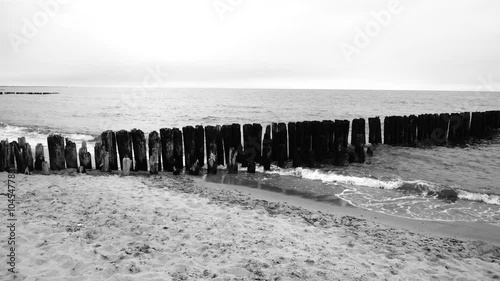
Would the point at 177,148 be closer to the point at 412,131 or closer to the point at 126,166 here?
the point at 126,166

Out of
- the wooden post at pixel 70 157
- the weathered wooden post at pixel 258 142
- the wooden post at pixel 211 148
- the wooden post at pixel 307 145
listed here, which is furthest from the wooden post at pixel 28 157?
the wooden post at pixel 307 145

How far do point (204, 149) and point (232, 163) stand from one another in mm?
1188

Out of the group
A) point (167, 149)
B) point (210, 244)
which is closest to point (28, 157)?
point (167, 149)

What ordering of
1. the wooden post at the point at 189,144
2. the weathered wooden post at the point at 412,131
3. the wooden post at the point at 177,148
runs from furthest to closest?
the weathered wooden post at the point at 412,131 < the wooden post at the point at 189,144 < the wooden post at the point at 177,148

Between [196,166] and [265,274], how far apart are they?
19.0 feet

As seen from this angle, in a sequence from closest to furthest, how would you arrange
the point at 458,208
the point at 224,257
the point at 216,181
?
the point at 224,257 → the point at 458,208 → the point at 216,181

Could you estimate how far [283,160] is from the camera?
1090 centimetres

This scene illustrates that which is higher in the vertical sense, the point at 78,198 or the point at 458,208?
the point at 78,198

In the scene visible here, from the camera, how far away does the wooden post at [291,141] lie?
1109 centimetres

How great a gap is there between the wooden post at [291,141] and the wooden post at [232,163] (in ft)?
7.11

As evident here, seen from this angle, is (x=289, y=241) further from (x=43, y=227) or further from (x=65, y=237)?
(x=43, y=227)

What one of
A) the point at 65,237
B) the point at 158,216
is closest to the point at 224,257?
the point at 158,216

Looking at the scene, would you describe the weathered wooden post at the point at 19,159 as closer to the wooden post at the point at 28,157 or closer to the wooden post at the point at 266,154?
the wooden post at the point at 28,157

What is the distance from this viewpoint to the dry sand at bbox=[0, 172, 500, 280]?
4.21m
